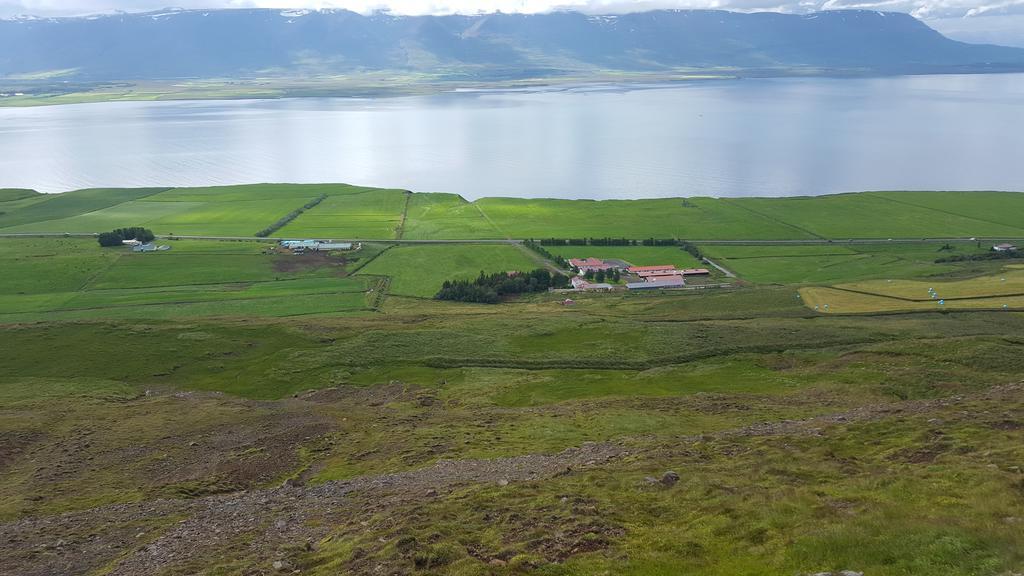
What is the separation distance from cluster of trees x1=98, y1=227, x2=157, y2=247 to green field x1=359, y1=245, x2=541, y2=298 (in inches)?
1465

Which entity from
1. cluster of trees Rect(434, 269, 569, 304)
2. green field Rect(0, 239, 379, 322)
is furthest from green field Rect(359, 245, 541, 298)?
green field Rect(0, 239, 379, 322)

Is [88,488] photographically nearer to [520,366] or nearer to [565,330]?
[520,366]

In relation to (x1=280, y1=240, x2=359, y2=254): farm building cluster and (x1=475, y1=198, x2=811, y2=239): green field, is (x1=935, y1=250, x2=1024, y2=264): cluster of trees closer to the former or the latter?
(x1=475, y1=198, x2=811, y2=239): green field

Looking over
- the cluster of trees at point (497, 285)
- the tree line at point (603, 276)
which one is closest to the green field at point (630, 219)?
the tree line at point (603, 276)

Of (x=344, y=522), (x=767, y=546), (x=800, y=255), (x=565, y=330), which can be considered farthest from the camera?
(x=800, y=255)

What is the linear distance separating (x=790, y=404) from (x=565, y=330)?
2382 cm

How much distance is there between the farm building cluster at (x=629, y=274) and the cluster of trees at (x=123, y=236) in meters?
63.8

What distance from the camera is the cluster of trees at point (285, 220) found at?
10925 centimetres

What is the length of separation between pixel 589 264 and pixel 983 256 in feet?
166

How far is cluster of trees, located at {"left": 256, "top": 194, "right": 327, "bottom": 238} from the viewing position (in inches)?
4301

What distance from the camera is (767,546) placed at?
18984 mm

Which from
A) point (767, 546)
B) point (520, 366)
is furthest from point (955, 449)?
point (520, 366)

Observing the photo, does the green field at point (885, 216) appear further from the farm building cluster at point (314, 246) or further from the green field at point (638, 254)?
the farm building cluster at point (314, 246)

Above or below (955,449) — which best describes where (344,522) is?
below
